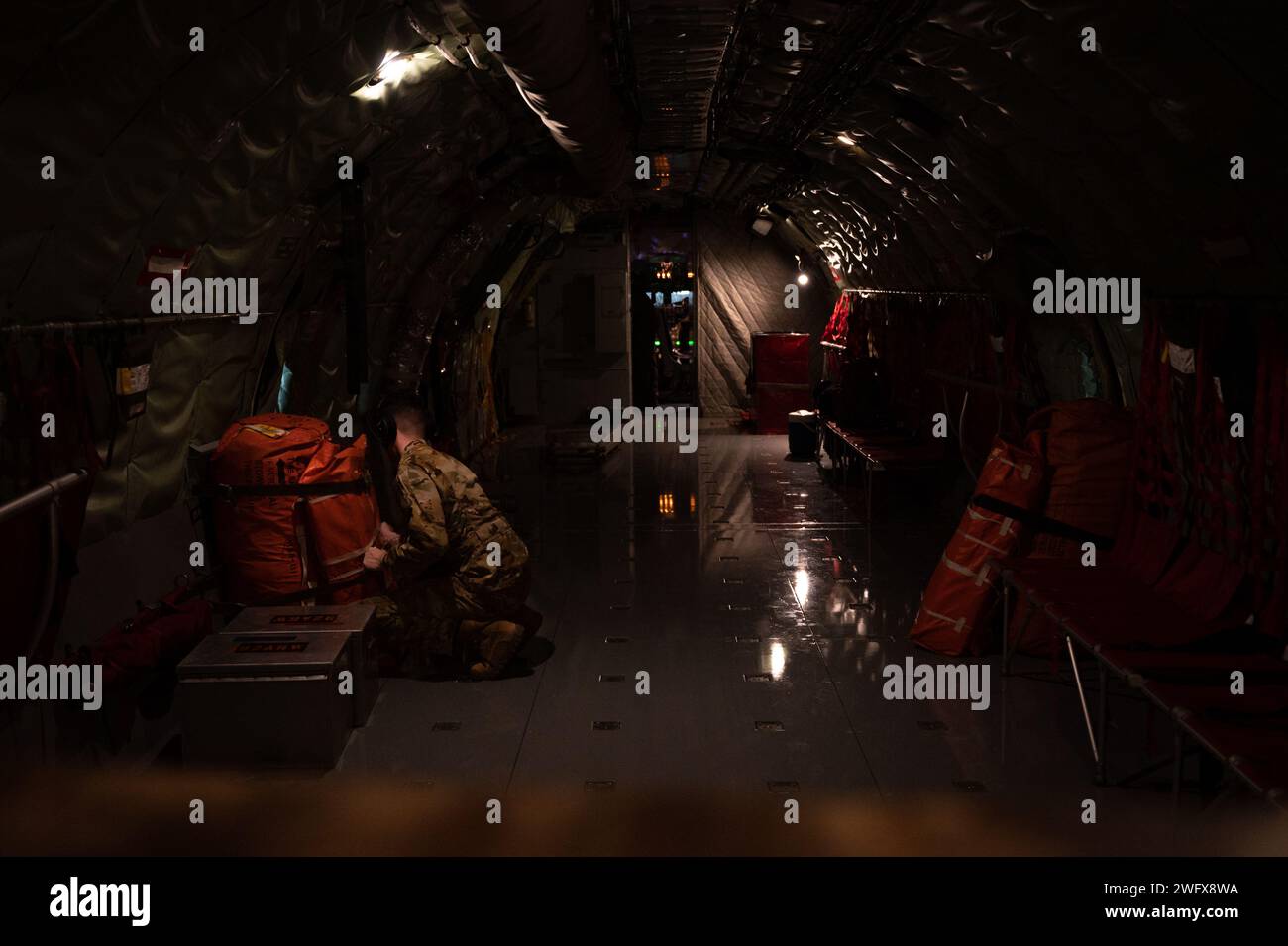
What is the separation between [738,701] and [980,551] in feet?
5.72

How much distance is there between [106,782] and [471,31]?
380 centimetres

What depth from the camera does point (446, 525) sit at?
22.0 ft

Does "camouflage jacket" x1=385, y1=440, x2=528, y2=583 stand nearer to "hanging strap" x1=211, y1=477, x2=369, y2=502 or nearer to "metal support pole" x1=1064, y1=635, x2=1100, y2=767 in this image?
"hanging strap" x1=211, y1=477, x2=369, y2=502

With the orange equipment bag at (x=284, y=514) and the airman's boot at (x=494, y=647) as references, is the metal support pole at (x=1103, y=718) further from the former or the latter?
the orange equipment bag at (x=284, y=514)

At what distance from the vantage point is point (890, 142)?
9461 mm

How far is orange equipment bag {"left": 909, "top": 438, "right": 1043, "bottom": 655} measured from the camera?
7.17m

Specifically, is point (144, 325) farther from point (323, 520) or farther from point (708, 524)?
point (708, 524)

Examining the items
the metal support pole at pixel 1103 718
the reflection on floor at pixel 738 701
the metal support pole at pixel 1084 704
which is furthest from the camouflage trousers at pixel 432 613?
the metal support pole at pixel 1103 718

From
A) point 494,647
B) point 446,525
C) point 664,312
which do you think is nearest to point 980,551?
point 494,647

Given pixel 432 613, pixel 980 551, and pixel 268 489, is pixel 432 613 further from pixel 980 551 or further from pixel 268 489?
pixel 980 551

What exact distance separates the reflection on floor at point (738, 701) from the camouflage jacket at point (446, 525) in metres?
0.66

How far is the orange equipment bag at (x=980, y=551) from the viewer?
7168mm
